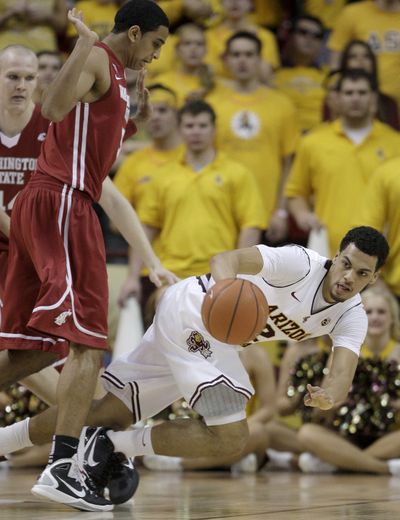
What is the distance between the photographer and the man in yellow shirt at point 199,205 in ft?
27.9

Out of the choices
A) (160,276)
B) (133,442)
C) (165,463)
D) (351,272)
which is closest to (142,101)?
(160,276)

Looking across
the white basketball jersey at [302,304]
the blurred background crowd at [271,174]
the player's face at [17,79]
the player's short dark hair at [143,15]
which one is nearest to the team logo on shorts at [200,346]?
the white basketball jersey at [302,304]

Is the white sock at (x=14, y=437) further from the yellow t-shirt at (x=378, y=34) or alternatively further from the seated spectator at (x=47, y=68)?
the yellow t-shirt at (x=378, y=34)

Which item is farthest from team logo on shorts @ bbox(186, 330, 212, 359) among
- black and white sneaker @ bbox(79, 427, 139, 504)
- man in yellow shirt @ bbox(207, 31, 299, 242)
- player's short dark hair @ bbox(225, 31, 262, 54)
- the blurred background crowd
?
player's short dark hair @ bbox(225, 31, 262, 54)

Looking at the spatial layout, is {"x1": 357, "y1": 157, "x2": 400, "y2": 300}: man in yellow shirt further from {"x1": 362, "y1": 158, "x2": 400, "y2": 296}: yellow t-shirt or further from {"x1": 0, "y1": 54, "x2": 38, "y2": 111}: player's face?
{"x1": 0, "y1": 54, "x2": 38, "y2": 111}: player's face

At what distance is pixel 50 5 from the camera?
35.1 ft

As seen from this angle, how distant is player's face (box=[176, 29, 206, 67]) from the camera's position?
32.5 ft

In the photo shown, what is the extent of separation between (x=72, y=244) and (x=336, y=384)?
1344mm

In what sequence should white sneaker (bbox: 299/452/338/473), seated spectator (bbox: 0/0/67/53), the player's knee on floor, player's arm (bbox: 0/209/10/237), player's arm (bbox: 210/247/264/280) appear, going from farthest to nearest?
seated spectator (bbox: 0/0/67/53) < white sneaker (bbox: 299/452/338/473) < player's arm (bbox: 0/209/10/237) < the player's knee on floor < player's arm (bbox: 210/247/264/280)

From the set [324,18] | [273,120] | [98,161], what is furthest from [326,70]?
[98,161]

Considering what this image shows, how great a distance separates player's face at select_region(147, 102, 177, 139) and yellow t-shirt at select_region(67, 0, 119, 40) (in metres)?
1.74

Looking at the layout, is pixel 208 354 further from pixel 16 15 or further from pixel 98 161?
pixel 16 15

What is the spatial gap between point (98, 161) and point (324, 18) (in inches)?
282

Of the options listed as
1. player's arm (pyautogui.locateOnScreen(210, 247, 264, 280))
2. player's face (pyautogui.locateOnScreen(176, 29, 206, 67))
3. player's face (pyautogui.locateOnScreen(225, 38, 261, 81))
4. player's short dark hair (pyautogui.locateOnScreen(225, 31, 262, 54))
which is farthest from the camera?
player's face (pyautogui.locateOnScreen(176, 29, 206, 67))
